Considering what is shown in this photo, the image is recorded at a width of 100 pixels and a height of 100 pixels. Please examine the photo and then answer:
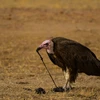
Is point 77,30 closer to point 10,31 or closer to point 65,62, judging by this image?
point 10,31

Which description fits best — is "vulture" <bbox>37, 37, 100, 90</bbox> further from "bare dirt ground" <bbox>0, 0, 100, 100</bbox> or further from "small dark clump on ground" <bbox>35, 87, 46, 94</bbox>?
"small dark clump on ground" <bbox>35, 87, 46, 94</bbox>

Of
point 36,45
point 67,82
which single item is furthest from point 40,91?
point 36,45

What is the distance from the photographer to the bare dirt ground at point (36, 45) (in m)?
9.21

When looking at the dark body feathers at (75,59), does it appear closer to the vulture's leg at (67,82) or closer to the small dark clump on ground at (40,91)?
the vulture's leg at (67,82)

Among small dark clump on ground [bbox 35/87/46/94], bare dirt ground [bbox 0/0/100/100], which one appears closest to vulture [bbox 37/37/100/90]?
bare dirt ground [bbox 0/0/100/100]

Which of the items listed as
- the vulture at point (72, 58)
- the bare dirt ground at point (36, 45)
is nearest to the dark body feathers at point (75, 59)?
the vulture at point (72, 58)

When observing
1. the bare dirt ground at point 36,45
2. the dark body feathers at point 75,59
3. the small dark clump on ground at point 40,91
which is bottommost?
the bare dirt ground at point 36,45

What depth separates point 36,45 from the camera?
17.0m

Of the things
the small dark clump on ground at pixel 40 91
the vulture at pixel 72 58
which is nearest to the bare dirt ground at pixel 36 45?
the small dark clump on ground at pixel 40 91

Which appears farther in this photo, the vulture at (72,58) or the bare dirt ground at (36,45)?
the bare dirt ground at (36,45)

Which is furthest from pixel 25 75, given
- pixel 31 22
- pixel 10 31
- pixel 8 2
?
pixel 8 2

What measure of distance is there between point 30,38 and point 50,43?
970cm

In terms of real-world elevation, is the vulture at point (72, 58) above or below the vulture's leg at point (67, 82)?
above

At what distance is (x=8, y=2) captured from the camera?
3170 cm
